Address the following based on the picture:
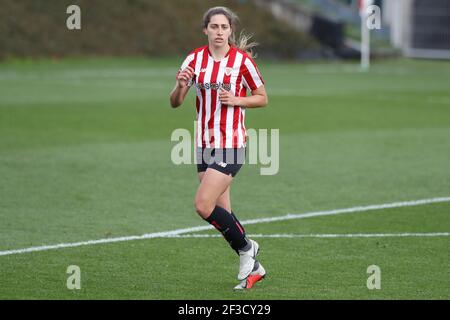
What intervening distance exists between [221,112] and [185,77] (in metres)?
0.39

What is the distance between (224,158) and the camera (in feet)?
27.2

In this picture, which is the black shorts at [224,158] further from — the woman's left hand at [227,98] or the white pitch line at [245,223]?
the white pitch line at [245,223]

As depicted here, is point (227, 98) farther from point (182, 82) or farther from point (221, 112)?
point (182, 82)

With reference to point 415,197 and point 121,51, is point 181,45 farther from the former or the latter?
point 415,197

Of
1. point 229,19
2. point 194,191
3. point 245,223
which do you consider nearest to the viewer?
point 229,19

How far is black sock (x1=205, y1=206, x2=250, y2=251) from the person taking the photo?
27.1 feet

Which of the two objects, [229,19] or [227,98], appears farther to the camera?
[229,19]

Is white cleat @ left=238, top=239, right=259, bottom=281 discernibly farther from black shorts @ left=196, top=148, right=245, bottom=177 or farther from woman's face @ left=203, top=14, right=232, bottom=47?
woman's face @ left=203, top=14, right=232, bottom=47

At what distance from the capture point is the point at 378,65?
4153 centimetres

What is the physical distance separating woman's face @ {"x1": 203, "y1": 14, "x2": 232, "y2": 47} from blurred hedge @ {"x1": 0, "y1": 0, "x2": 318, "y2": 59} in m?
29.9

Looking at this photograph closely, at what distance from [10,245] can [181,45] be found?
33541 millimetres

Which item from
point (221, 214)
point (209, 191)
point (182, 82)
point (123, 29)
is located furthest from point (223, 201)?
point (123, 29)

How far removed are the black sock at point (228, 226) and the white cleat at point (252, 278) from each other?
23 cm

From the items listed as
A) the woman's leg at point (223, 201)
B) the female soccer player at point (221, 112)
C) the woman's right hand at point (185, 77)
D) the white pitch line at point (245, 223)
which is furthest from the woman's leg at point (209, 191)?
the white pitch line at point (245, 223)
